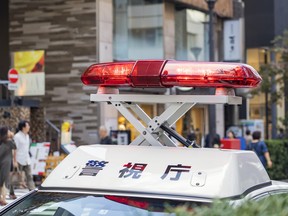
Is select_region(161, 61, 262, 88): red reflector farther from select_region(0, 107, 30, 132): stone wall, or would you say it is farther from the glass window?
the glass window

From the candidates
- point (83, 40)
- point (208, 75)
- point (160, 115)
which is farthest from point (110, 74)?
point (83, 40)

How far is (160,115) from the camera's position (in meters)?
4.59

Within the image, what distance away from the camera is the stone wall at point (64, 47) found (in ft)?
81.5

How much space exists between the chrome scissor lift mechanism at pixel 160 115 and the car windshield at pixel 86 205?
69 centimetres

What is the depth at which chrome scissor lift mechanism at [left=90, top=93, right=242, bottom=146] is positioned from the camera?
4.42 metres

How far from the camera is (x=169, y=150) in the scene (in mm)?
4227

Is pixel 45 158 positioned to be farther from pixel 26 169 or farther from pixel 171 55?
pixel 171 55

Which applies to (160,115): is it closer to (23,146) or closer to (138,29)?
(23,146)

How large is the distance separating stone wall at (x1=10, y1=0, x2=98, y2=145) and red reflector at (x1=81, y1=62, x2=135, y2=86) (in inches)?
778

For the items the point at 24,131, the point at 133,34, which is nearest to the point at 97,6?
the point at 133,34

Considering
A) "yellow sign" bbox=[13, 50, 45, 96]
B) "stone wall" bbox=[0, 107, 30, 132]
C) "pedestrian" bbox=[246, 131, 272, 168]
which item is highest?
"yellow sign" bbox=[13, 50, 45, 96]

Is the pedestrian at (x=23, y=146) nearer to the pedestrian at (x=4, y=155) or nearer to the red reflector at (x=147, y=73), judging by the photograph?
the pedestrian at (x=4, y=155)

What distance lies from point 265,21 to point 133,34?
65.4ft

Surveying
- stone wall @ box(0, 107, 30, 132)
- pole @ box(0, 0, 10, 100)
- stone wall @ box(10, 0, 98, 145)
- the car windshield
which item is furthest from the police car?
pole @ box(0, 0, 10, 100)
